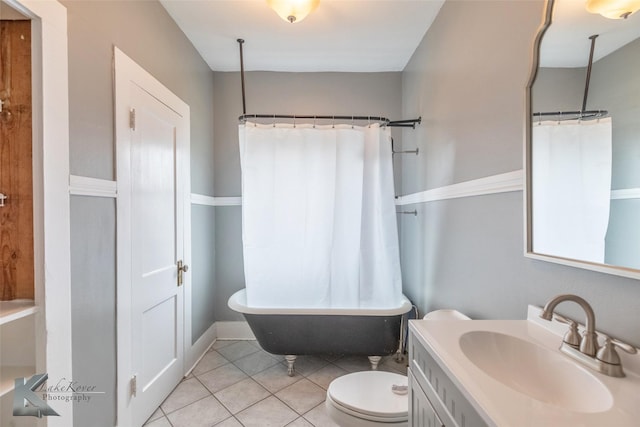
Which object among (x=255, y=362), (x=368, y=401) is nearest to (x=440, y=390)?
(x=368, y=401)

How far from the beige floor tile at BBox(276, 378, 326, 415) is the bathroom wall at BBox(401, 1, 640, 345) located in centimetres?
96

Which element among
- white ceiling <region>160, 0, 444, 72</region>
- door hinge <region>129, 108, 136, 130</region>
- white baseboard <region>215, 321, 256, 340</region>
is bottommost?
white baseboard <region>215, 321, 256, 340</region>

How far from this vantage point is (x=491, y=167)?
1362 millimetres

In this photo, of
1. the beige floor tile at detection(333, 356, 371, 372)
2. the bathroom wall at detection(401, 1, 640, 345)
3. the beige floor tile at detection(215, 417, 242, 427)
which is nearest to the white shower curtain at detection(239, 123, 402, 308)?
the bathroom wall at detection(401, 1, 640, 345)

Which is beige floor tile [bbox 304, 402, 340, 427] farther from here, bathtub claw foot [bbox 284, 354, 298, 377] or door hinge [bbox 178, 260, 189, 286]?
door hinge [bbox 178, 260, 189, 286]

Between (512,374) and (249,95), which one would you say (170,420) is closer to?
(512,374)

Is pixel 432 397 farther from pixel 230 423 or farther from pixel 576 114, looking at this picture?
pixel 230 423

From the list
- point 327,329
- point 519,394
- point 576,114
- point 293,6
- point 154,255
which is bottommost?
point 327,329

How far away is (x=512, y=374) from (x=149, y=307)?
1.81 metres

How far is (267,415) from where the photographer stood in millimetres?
1710

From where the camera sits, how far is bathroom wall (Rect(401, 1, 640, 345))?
994 mm

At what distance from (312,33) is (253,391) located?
2.59 meters

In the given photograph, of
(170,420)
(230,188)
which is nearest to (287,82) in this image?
(230,188)

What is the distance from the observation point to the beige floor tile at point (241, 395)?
5.89 ft
